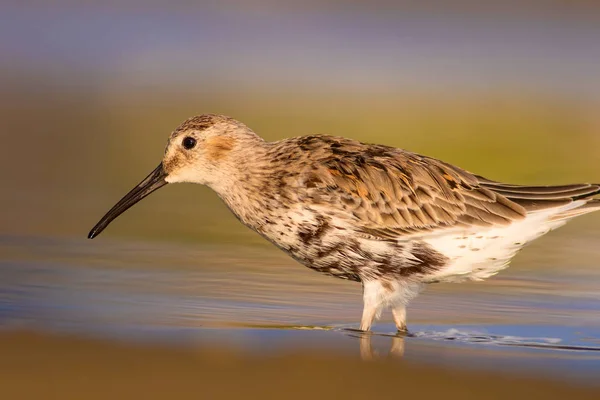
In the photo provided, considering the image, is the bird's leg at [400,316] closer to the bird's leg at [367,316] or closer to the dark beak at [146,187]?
the bird's leg at [367,316]

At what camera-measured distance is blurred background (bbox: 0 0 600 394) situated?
11141mm

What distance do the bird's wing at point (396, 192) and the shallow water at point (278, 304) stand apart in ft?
2.61

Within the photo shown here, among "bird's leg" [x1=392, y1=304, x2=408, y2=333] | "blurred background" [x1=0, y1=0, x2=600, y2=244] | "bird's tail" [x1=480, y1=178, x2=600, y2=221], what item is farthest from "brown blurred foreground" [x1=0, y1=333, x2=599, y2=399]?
"blurred background" [x1=0, y1=0, x2=600, y2=244]

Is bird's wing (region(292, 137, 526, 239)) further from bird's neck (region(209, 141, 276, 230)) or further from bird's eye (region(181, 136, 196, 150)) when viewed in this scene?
bird's eye (region(181, 136, 196, 150))

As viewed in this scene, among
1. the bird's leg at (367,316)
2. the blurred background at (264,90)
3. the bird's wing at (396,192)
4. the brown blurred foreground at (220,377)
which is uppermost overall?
the blurred background at (264,90)

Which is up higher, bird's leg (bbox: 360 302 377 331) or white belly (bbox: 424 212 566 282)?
white belly (bbox: 424 212 566 282)

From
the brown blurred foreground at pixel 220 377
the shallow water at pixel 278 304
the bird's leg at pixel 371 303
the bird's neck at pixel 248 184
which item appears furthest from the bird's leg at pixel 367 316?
the brown blurred foreground at pixel 220 377

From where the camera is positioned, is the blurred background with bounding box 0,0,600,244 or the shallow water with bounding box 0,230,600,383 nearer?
the shallow water with bounding box 0,230,600,383

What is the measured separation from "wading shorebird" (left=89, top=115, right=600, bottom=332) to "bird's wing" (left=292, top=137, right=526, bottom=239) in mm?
11

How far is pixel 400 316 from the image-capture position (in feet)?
33.8

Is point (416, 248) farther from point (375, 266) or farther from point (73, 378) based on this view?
point (73, 378)

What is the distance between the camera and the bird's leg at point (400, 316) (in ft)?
33.7

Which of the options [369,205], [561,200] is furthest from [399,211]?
[561,200]

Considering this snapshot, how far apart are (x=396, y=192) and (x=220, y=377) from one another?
3.06 metres
